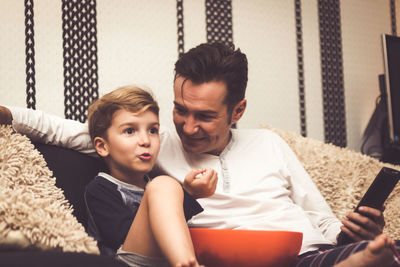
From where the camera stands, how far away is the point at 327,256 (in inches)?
36.9

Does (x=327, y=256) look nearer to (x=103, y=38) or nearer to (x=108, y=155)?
(x=108, y=155)

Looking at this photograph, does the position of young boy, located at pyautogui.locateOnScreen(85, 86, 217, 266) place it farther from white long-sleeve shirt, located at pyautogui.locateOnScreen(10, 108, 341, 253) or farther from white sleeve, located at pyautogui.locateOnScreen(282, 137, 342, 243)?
white sleeve, located at pyautogui.locateOnScreen(282, 137, 342, 243)

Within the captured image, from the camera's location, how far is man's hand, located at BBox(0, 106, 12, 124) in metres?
1.04

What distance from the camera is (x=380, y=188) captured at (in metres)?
0.99

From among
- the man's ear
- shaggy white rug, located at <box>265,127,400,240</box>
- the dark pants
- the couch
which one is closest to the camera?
the couch

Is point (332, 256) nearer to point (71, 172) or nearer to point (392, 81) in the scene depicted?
point (71, 172)

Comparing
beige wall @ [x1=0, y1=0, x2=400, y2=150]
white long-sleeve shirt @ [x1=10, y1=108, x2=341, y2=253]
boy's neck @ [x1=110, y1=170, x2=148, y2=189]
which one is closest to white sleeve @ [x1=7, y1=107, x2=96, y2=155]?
white long-sleeve shirt @ [x1=10, y1=108, x2=341, y2=253]

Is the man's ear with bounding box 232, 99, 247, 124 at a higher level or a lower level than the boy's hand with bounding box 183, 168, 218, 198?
higher

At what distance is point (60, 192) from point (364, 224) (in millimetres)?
814

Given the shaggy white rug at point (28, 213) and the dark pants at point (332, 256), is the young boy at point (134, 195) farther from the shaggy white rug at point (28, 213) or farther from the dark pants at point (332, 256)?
the dark pants at point (332, 256)

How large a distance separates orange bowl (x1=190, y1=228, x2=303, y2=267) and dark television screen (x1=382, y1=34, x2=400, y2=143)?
1126 mm

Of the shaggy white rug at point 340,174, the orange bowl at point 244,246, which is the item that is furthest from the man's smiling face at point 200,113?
the shaggy white rug at point 340,174

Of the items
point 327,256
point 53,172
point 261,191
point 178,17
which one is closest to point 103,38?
point 178,17

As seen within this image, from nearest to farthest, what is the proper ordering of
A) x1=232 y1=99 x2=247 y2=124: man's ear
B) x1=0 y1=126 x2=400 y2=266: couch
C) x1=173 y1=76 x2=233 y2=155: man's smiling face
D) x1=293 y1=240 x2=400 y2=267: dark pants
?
x1=0 y1=126 x2=400 y2=266: couch
x1=293 y1=240 x2=400 y2=267: dark pants
x1=173 y1=76 x2=233 y2=155: man's smiling face
x1=232 y1=99 x2=247 y2=124: man's ear
